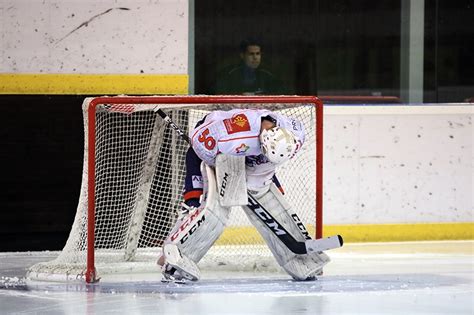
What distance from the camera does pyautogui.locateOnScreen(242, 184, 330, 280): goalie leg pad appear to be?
6.85 meters

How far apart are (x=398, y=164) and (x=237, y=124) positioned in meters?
Answer: 2.29

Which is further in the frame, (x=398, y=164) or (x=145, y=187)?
(x=398, y=164)

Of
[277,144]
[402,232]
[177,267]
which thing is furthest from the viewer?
[402,232]

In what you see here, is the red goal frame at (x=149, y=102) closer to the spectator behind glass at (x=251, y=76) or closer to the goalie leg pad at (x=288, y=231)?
the goalie leg pad at (x=288, y=231)

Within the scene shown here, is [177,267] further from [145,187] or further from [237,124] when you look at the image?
[145,187]

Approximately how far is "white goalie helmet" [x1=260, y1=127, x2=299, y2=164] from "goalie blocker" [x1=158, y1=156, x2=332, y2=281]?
248 mm

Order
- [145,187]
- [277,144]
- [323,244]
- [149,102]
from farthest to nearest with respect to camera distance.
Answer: [145,187] < [149,102] < [323,244] < [277,144]

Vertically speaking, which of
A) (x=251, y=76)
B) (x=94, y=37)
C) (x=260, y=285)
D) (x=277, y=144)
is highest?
(x=94, y=37)

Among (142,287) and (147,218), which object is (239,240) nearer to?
(147,218)

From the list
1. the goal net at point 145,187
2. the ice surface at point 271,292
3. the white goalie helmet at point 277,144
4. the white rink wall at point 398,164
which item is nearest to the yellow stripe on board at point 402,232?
the white rink wall at point 398,164

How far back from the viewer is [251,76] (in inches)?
341

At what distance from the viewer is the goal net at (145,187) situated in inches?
271

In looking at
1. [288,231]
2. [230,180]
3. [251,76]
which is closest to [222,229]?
[230,180]

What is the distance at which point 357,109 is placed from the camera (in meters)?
8.50
